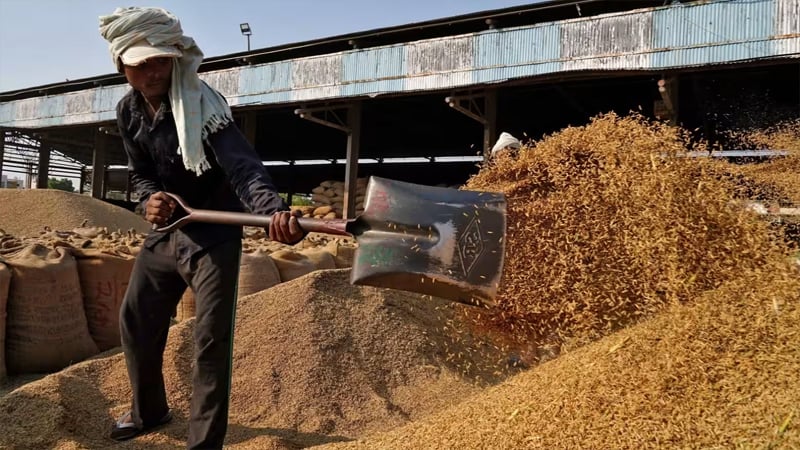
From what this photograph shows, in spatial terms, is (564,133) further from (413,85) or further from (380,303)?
(413,85)

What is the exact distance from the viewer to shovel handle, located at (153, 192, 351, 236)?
151cm

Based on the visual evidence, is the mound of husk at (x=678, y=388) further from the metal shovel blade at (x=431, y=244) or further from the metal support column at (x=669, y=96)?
the metal support column at (x=669, y=96)

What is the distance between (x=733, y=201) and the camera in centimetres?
171

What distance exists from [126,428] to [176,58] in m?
1.31

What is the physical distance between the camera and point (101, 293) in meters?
2.99

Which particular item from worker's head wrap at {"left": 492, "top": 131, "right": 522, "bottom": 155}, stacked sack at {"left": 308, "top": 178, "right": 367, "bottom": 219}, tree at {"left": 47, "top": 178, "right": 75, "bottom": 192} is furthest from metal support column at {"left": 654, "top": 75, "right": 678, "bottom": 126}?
tree at {"left": 47, "top": 178, "right": 75, "bottom": 192}

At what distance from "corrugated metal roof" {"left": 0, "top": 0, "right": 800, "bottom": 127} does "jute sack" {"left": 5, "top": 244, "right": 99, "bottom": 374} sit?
5.33 metres

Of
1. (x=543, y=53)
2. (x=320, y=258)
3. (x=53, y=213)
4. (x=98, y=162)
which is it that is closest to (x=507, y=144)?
(x=320, y=258)

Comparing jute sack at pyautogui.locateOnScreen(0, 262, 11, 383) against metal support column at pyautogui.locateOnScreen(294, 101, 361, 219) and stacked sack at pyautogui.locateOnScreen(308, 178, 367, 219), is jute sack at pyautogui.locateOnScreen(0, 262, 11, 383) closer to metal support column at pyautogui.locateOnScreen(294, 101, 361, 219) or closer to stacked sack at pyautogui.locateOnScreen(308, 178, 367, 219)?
metal support column at pyautogui.locateOnScreen(294, 101, 361, 219)

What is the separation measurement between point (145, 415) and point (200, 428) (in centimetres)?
51

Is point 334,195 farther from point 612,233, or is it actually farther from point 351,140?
point 612,233

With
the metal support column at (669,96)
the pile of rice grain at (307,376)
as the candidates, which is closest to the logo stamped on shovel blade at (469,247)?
the pile of rice grain at (307,376)

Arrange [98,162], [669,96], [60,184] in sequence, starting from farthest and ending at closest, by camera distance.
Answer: [60,184]
[98,162]
[669,96]

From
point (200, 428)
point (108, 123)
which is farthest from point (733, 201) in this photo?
point (108, 123)
